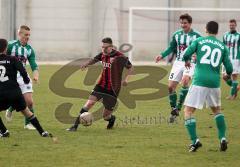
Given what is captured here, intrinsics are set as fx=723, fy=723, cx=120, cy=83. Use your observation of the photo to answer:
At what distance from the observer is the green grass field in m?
10.3

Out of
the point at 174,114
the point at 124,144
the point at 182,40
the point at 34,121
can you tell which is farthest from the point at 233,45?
the point at 34,121

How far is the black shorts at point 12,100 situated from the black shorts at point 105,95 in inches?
89.4

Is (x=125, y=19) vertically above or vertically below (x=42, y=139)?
above

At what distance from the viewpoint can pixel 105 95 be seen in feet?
45.4

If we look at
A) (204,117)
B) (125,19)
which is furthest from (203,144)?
(125,19)

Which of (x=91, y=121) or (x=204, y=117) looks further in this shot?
(x=204, y=117)

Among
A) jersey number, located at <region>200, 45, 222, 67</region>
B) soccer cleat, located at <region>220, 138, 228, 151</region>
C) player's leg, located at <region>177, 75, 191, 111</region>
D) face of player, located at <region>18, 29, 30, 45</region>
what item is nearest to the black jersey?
face of player, located at <region>18, 29, 30, 45</region>

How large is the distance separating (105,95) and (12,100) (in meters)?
2.56

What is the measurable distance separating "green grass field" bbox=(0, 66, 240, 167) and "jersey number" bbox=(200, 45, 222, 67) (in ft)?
4.56

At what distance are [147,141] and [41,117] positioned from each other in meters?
3.88

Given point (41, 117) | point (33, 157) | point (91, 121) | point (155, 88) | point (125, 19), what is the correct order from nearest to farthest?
point (33, 157) < point (91, 121) < point (41, 117) < point (155, 88) < point (125, 19)

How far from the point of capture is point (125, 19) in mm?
34656

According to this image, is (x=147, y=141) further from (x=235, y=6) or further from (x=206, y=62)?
(x=235, y=6)

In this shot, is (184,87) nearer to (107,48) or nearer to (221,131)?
(107,48)
